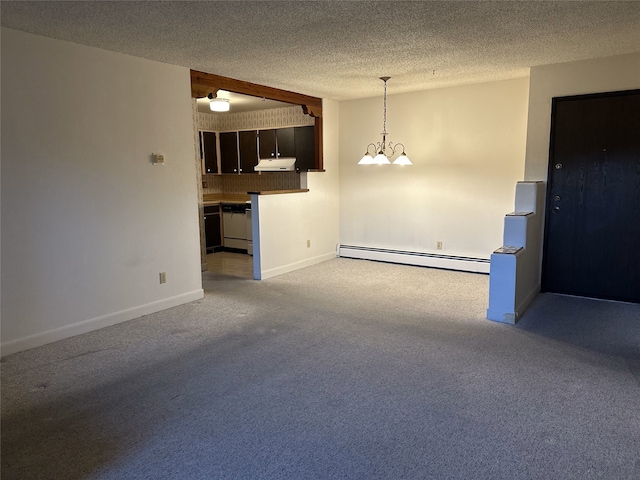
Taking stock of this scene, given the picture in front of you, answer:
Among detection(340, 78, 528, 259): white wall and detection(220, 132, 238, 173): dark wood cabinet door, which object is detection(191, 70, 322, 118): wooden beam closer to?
detection(340, 78, 528, 259): white wall

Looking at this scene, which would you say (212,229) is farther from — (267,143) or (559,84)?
(559,84)

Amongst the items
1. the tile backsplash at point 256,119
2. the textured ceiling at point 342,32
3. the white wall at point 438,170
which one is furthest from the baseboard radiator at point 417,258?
the textured ceiling at point 342,32

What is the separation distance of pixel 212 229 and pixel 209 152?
147 centimetres

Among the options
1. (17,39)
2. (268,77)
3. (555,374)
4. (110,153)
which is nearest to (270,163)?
(268,77)

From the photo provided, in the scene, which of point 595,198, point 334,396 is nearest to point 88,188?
point 334,396

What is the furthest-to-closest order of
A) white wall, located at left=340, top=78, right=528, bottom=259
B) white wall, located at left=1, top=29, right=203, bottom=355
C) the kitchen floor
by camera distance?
the kitchen floor, white wall, located at left=340, top=78, right=528, bottom=259, white wall, located at left=1, top=29, right=203, bottom=355

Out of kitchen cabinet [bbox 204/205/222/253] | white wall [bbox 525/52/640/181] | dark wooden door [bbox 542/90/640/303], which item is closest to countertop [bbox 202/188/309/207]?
kitchen cabinet [bbox 204/205/222/253]

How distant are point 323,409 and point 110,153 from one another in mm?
2865

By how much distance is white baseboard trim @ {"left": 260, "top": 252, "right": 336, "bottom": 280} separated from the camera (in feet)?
18.8

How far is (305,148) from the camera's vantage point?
6879 millimetres

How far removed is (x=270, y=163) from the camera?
724 cm

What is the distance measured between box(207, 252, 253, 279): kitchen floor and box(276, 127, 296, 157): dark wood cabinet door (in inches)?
69.8

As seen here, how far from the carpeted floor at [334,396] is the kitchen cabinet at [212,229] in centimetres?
320

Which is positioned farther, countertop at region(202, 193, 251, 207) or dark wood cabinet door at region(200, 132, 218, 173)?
dark wood cabinet door at region(200, 132, 218, 173)
